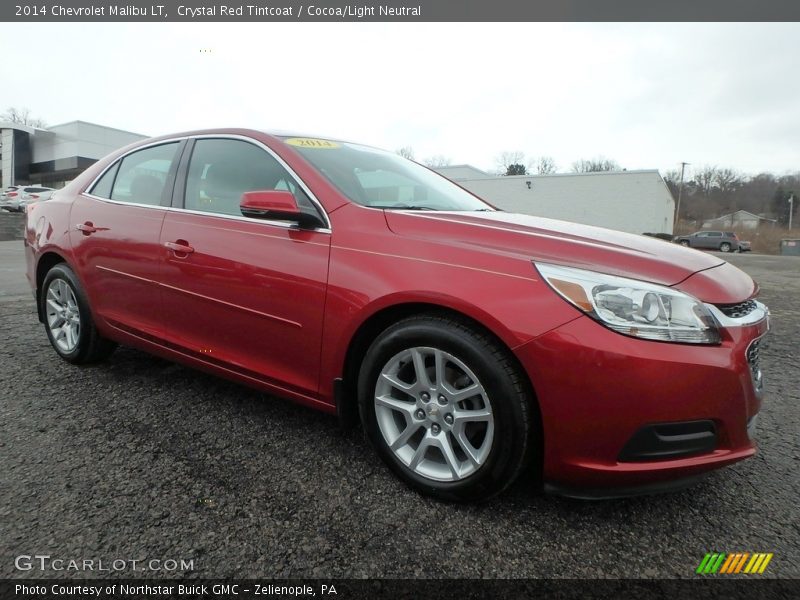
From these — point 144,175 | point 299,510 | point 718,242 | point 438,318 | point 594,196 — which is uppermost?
point 594,196

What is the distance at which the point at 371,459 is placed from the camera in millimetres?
2279

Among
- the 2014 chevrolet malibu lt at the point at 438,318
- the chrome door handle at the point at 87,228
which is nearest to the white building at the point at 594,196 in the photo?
the chrome door handle at the point at 87,228

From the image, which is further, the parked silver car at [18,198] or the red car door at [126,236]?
the parked silver car at [18,198]

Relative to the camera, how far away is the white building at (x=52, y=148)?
3503cm

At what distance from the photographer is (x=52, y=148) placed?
36.7 metres

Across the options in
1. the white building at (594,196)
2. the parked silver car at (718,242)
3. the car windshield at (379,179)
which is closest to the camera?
the car windshield at (379,179)

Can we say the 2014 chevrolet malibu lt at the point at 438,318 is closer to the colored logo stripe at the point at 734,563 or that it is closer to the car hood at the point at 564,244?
the car hood at the point at 564,244

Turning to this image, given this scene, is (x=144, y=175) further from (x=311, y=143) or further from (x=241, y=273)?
(x=241, y=273)

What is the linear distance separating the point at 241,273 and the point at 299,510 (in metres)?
1.09

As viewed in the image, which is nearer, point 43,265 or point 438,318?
point 438,318

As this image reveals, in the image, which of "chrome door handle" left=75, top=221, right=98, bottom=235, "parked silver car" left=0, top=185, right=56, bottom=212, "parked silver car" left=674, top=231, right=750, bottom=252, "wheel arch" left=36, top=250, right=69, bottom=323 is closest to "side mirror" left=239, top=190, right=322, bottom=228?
"chrome door handle" left=75, top=221, right=98, bottom=235

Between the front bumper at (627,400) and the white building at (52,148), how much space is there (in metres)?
41.0

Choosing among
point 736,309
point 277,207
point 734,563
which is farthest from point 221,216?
point 734,563

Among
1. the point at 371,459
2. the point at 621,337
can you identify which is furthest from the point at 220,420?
the point at 621,337
